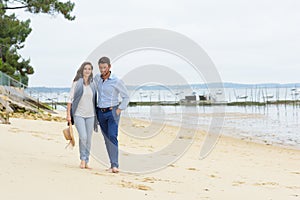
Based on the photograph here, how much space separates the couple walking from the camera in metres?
6.22

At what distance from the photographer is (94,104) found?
636 cm

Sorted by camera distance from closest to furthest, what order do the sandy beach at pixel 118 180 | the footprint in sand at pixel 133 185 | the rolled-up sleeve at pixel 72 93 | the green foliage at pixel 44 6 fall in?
the sandy beach at pixel 118 180
the footprint in sand at pixel 133 185
the rolled-up sleeve at pixel 72 93
the green foliage at pixel 44 6

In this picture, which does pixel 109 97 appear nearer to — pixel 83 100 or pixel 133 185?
pixel 83 100

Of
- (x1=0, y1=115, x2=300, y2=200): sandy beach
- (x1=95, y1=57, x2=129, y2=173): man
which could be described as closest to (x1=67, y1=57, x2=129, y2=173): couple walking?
(x1=95, y1=57, x2=129, y2=173): man

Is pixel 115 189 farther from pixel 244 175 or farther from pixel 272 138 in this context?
pixel 272 138

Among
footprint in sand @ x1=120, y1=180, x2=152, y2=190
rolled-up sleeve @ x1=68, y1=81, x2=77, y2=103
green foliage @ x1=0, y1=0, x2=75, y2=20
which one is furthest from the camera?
green foliage @ x1=0, y1=0, x2=75, y2=20

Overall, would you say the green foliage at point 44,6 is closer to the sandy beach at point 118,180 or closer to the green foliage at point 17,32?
the green foliage at point 17,32

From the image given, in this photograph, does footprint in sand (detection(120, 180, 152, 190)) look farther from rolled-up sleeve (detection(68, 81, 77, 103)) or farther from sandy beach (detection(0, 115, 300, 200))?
rolled-up sleeve (detection(68, 81, 77, 103))

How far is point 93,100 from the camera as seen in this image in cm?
632

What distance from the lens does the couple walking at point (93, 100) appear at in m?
6.22

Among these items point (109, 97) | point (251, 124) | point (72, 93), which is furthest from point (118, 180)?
point (251, 124)

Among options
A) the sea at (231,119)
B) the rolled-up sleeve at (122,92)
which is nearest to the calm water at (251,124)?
the sea at (231,119)

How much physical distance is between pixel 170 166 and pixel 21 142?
10.5ft

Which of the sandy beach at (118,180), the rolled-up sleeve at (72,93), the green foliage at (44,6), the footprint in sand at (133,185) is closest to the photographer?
the sandy beach at (118,180)
